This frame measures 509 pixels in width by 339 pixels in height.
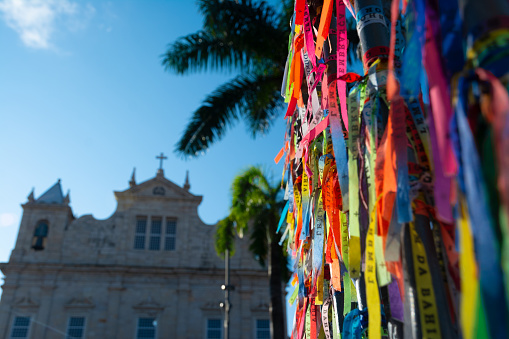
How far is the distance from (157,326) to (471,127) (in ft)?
67.1

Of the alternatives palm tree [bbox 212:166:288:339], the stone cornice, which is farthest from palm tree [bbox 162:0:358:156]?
the stone cornice

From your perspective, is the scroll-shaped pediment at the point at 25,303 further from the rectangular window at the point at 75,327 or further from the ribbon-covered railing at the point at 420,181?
the ribbon-covered railing at the point at 420,181

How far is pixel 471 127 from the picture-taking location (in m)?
1.19

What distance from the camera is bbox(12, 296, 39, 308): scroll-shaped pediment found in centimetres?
1942

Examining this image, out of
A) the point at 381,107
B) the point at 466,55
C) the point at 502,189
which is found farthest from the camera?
the point at 381,107

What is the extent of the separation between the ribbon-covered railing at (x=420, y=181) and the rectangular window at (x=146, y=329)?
18.8 meters

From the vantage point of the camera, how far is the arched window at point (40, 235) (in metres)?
20.8

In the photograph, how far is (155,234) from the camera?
22.2 metres

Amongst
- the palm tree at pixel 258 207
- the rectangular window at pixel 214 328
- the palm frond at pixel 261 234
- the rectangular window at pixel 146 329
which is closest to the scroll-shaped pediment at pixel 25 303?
the rectangular window at pixel 146 329

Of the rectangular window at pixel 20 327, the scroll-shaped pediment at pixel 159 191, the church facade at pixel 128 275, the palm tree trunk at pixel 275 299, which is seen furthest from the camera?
the scroll-shaped pediment at pixel 159 191

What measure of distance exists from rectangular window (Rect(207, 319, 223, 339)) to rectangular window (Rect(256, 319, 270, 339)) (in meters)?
1.66

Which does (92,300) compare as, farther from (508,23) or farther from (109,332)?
(508,23)

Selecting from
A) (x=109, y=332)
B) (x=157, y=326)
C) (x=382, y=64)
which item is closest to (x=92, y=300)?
(x=109, y=332)

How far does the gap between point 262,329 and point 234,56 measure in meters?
14.5
